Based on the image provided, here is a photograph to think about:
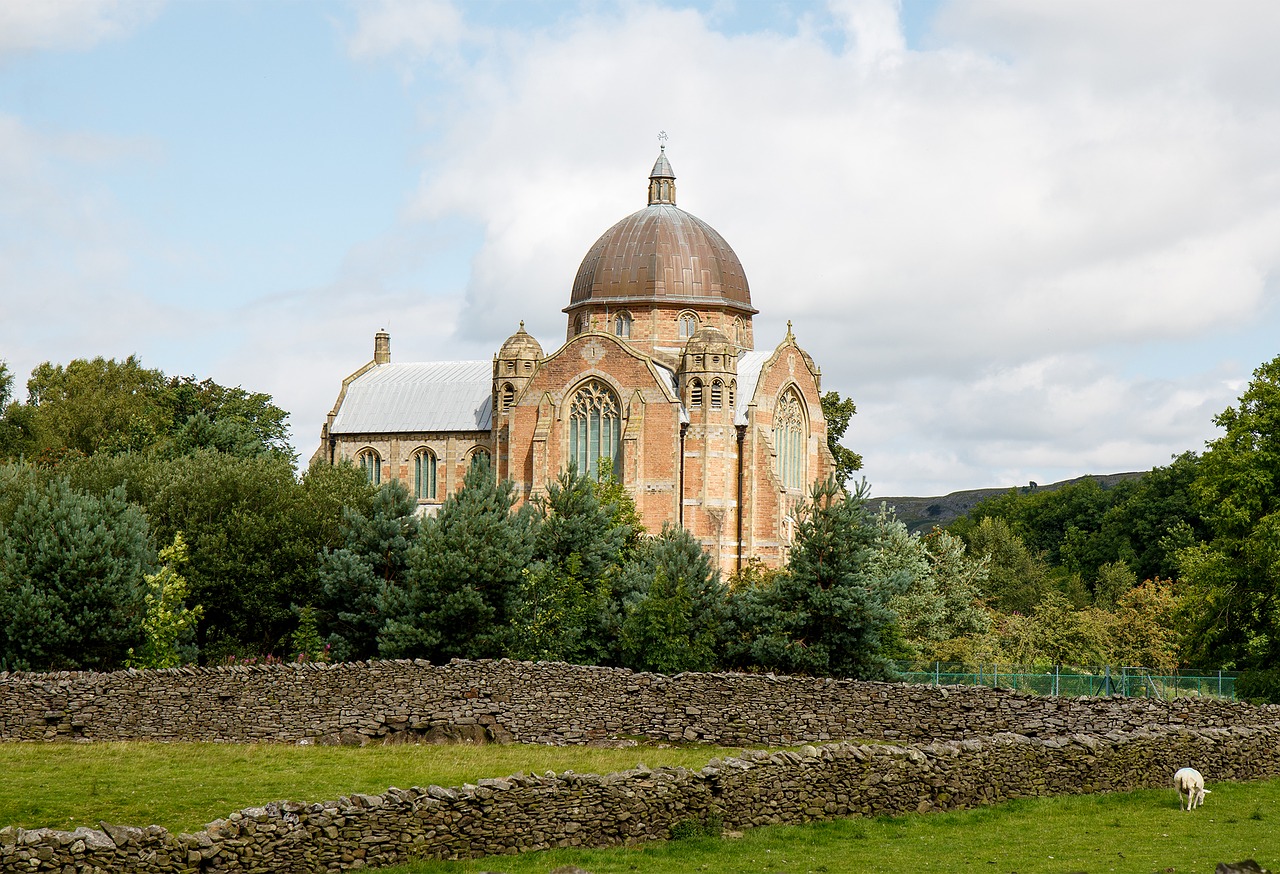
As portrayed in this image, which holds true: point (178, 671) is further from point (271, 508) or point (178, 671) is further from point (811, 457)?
point (811, 457)

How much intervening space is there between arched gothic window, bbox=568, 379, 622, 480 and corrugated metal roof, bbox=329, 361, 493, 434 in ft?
27.8

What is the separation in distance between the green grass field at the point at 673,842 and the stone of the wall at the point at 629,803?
0.35 metres

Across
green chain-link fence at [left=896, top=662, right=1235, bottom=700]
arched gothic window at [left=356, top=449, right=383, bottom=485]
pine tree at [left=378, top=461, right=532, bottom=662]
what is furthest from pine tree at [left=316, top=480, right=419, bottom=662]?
arched gothic window at [left=356, top=449, right=383, bottom=485]

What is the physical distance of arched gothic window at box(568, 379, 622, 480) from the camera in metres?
62.9

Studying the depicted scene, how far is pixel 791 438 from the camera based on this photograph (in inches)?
2613

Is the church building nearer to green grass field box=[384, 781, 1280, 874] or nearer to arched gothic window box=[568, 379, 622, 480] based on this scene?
arched gothic window box=[568, 379, 622, 480]

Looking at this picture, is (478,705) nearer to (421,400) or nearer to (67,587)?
(67,587)

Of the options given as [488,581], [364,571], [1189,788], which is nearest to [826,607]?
[488,581]

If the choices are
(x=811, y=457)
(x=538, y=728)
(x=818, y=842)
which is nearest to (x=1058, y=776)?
(x=818, y=842)

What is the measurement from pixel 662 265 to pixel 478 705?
140ft

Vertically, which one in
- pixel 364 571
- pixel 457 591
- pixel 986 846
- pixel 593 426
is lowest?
pixel 986 846

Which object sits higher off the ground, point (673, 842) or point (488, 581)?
point (488, 581)

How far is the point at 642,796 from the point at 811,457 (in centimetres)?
4925

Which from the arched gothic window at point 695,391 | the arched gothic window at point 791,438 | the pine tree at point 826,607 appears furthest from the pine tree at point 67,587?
the arched gothic window at point 791,438
